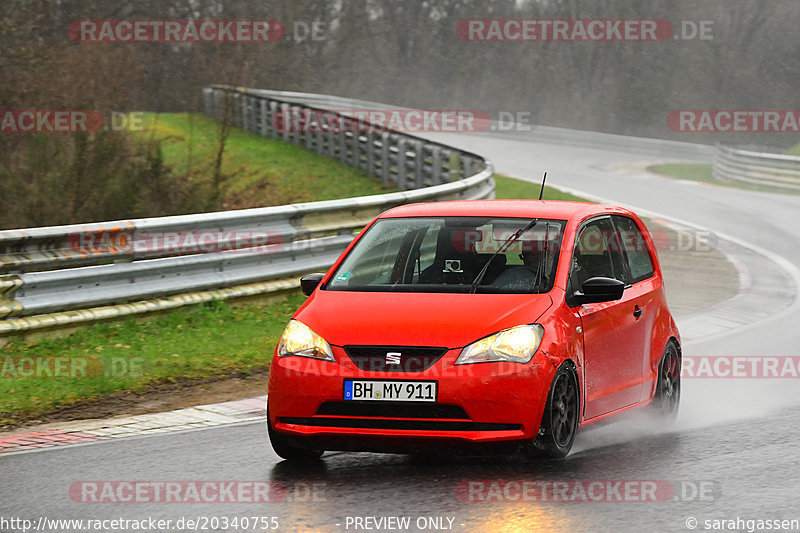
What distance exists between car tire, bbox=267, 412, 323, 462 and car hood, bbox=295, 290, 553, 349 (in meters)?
0.65

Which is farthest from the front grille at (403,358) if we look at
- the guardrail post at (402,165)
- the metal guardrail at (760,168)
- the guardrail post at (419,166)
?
the metal guardrail at (760,168)

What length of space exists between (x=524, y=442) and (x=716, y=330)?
7272mm

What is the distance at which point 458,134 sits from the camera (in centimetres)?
4503

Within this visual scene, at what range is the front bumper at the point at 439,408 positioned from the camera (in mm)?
6539

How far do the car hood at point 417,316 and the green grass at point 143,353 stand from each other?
2.77 metres

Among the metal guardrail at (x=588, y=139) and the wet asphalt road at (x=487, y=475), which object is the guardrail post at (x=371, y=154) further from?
the wet asphalt road at (x=487, y=475)

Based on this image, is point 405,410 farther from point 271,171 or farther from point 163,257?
point 271,171

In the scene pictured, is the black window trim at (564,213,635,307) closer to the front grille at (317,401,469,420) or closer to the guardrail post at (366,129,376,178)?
the front grille at (317,401,469,420)

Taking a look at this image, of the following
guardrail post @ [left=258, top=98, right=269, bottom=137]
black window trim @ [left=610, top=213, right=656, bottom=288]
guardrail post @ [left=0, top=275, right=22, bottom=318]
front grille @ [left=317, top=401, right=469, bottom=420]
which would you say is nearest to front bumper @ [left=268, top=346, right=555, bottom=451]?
front grille @ [left=317, top=401, right=469, bottom=420]

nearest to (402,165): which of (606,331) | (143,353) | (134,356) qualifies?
(143,353)

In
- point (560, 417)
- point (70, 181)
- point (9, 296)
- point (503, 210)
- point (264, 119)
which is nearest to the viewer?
point (560, 417)

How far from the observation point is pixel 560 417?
6.93m

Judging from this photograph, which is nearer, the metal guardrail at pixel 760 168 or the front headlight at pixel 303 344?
the front headlight at pixel 303 344

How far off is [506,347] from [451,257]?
45.8 inches
